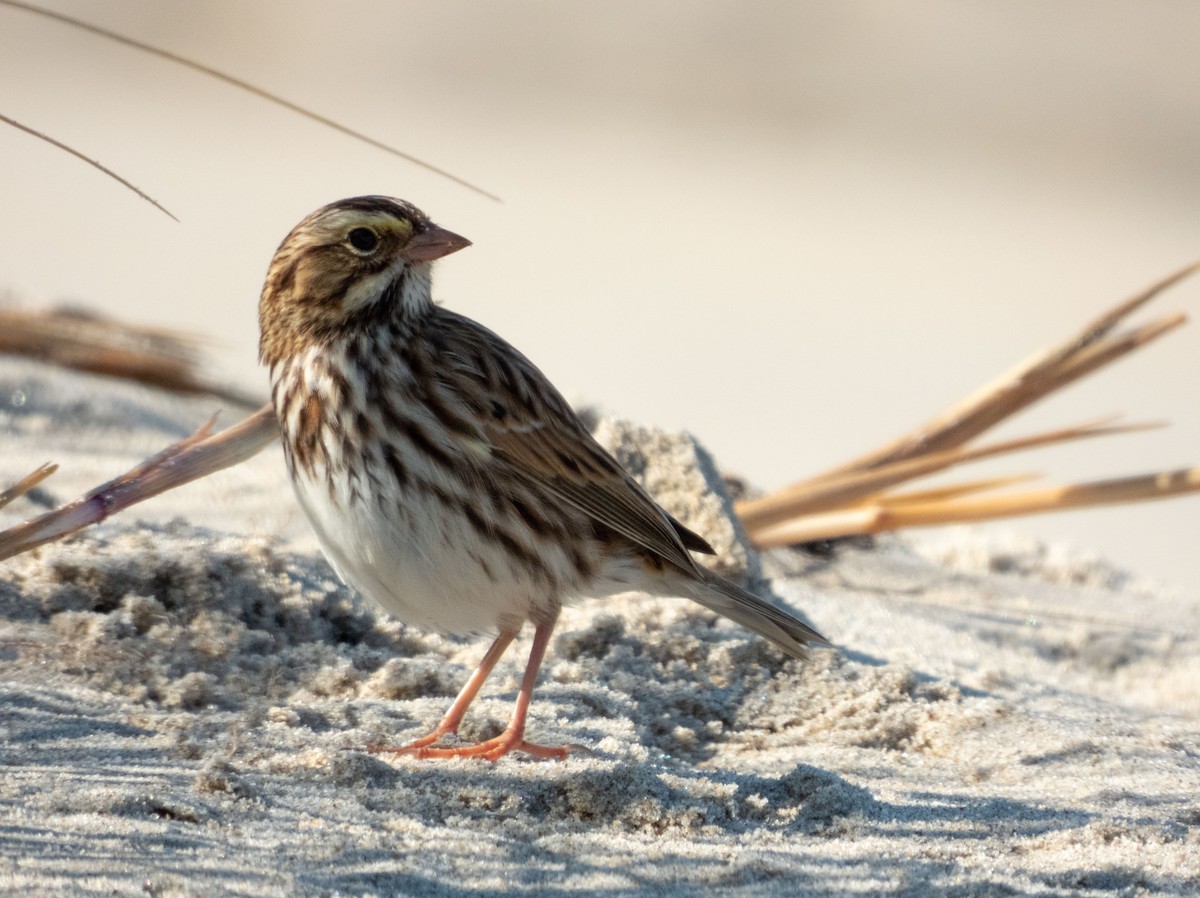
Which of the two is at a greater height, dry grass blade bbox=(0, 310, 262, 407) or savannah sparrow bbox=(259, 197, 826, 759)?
dry grass blade bbox=(0, 310, 262, 407)

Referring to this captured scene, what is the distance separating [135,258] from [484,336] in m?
7.47

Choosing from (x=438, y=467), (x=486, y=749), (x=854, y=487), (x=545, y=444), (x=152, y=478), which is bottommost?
(x=486, y=749)

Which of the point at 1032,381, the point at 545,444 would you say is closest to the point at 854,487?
the point at 1032,381

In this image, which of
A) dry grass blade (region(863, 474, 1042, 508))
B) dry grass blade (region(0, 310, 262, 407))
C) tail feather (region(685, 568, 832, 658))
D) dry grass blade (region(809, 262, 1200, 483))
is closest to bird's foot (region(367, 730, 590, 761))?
tail feather (region(685, 568, 832, 658))

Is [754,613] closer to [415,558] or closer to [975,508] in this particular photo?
[415,558]

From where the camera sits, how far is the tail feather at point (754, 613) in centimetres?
409

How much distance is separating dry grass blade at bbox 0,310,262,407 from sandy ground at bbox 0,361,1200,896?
4.05ft

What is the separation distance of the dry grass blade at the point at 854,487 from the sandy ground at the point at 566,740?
223mm

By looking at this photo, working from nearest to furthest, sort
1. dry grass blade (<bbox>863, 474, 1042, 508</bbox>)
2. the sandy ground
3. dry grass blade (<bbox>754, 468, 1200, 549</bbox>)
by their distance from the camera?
the sandy ground < dry grass blade (<bbox>754, 468, 1200, 549</bbox>) < dry grass blade (<bbox>863, 474, 1042, 508</bbox>)

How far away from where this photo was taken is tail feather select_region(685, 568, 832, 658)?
13.4ft

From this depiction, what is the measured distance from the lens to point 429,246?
13.3 feet

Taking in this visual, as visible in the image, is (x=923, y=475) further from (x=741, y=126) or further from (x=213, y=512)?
(x=741, y=126)

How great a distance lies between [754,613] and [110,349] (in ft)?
11.6

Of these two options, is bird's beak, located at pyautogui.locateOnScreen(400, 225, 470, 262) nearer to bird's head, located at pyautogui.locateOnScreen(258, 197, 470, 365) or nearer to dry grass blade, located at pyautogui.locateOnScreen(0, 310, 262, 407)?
bird's head, located at pyautogui.locateOnScreen(258, 197, 470, 365)
